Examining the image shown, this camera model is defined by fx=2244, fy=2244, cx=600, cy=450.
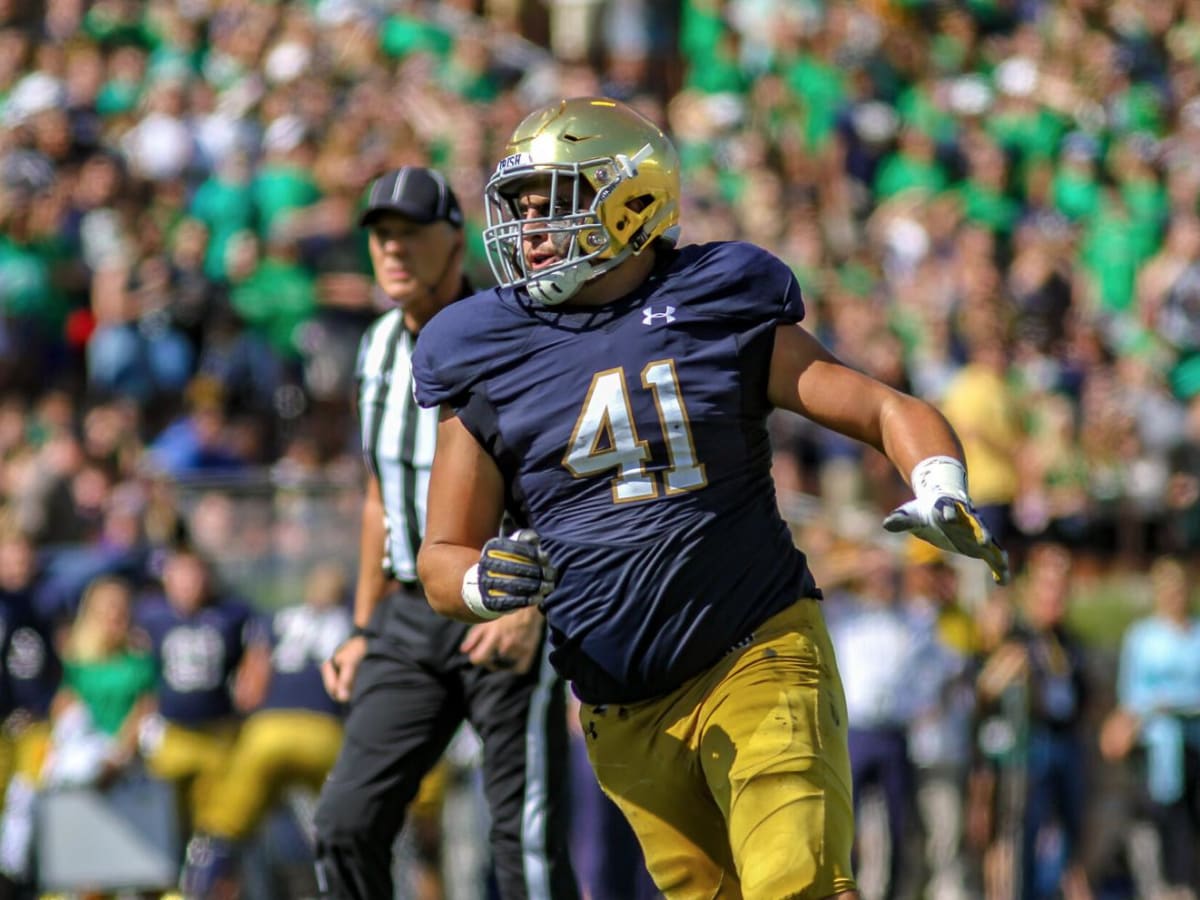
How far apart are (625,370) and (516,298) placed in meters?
0.34

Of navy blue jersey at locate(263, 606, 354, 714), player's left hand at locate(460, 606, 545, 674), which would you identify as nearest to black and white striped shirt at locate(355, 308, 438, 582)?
player's left hand at locate(460, 606, 545, 674)

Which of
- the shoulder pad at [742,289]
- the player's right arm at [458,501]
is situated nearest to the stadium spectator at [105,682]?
the player's right arm at [458,501]

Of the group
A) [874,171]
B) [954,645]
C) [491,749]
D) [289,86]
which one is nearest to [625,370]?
[491,749]

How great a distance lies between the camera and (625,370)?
459cm

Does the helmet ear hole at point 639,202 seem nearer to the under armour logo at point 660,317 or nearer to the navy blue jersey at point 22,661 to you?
the under armour logo at point 660,317

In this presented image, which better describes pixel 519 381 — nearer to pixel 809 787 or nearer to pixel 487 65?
pixel 809 787

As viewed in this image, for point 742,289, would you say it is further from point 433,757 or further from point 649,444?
point 433,757

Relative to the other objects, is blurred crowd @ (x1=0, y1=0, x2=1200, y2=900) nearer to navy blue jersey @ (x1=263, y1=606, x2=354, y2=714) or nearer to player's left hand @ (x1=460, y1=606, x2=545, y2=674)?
navy blue jersey @ (x1=263, y1=606, x2=354, y2=714)

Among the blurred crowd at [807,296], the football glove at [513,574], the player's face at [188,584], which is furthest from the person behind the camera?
the blurred crowd at [807,296]

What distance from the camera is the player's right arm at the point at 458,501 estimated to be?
4.76 m

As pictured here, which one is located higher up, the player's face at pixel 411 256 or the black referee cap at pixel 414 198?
the black referee cap at pixel 414 198

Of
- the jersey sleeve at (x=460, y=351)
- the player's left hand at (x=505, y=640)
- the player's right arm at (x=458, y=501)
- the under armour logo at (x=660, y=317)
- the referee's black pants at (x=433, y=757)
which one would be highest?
the under armour logo at (x=660, y=317)

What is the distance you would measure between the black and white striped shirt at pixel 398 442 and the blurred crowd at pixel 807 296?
4.30m

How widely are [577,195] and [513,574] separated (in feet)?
2.82
